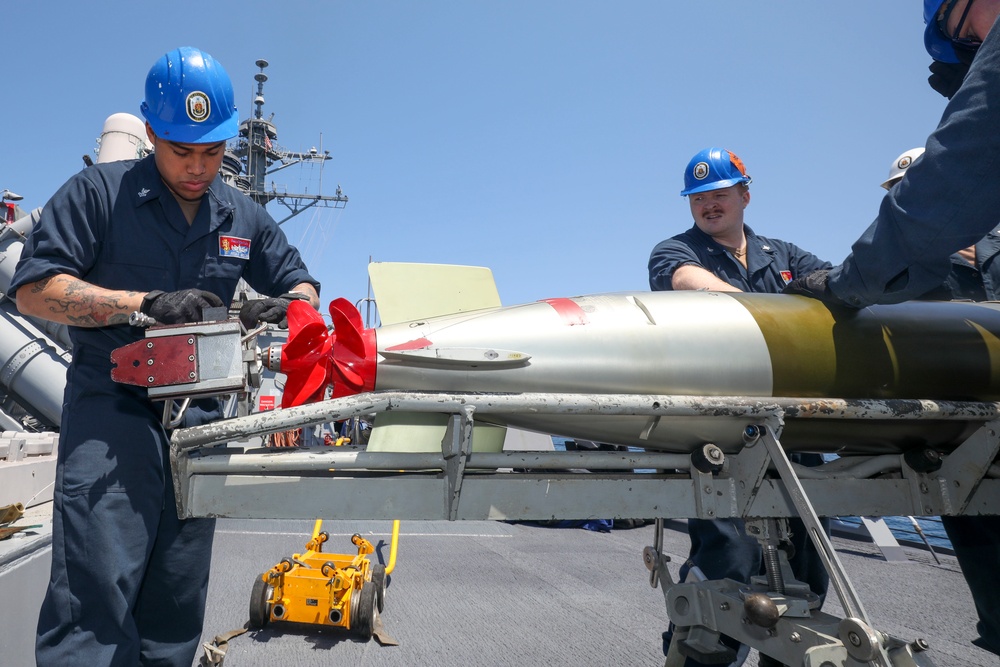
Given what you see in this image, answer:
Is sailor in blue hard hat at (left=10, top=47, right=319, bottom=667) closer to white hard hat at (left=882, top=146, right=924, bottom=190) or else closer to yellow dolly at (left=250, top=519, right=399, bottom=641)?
yellow dolly at (left=250, top=519, right=399, bottom=641)

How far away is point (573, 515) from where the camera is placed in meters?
1.49

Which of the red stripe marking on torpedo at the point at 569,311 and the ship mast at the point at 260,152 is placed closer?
the red stripe marking on torpedo at the point at 569,311

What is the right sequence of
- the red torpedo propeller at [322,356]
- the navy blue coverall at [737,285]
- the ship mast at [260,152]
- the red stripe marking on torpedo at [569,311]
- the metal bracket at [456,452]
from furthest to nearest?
1. the ship mast at [260,152]
2. the navy blue coverall at [737,285]
3. the red stripe marking on torpedo at [569,311]
4. the red torpedo propeller at [322,356]
5. the metal bracket at [456,452]

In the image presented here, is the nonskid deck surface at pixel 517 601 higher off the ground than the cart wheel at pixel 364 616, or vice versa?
the cart wheel at pixel 364 616

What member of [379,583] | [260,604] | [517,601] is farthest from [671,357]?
[517,601]

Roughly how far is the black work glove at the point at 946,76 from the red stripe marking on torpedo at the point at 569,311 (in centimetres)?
132

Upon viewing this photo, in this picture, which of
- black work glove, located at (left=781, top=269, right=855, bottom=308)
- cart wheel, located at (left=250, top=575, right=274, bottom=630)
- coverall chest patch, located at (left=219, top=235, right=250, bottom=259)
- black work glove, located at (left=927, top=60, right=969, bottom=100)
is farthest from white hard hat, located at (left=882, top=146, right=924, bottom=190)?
cart wheel, located at (left=250, top=575, right=274, bottom=630)

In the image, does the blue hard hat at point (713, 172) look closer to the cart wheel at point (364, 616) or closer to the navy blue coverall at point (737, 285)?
the navy blue coverall at point (737, 285)

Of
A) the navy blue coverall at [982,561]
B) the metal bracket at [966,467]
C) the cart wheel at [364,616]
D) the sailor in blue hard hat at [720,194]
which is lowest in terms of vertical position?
the cart wheel at [364,616]

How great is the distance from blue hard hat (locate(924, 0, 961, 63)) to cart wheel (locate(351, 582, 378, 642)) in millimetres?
3279

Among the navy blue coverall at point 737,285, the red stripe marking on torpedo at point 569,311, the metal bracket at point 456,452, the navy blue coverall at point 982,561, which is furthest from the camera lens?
the navy blue coverall at point 737,285

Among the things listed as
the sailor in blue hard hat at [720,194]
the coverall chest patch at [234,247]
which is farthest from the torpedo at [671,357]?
the sailor in blue hard hat at [720,194]

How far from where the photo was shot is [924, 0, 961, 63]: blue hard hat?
1845 mm

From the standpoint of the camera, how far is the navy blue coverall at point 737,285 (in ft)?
7.34
